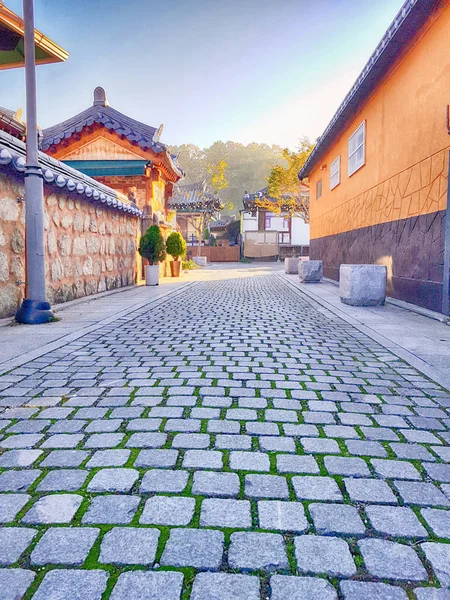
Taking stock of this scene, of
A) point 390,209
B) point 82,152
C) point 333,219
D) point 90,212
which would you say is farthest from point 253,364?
point 82,152

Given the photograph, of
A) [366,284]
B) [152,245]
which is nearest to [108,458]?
[366,284]

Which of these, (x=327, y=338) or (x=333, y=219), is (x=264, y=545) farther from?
(x=333, y=219)

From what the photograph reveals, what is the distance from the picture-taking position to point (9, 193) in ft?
18.9

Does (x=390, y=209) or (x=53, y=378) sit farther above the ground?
(x=390, y=209)

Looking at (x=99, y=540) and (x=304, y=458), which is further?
(x=304, y=458)

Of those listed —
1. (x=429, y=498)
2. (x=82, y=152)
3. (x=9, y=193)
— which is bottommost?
(x=429, y=498)

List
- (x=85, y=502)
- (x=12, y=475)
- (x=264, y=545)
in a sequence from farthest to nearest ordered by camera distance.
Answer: (x=12, y=475) < (x=85, y=502) < (x=264, y=545)

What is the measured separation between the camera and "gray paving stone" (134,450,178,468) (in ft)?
5.98

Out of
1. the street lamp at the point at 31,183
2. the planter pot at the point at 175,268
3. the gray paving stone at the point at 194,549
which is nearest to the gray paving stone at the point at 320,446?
the gray paving stone at the point at 194,549

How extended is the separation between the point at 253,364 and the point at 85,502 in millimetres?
2127

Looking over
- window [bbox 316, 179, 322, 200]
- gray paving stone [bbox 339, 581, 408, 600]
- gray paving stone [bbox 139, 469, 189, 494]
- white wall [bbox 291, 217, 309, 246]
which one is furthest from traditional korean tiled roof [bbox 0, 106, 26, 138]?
white wall [bbox 291, 217, 309, 246]

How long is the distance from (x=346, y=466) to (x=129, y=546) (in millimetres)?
1005

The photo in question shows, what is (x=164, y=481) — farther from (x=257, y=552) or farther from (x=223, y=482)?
(x=257, y=552)

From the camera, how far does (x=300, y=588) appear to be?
116cm
